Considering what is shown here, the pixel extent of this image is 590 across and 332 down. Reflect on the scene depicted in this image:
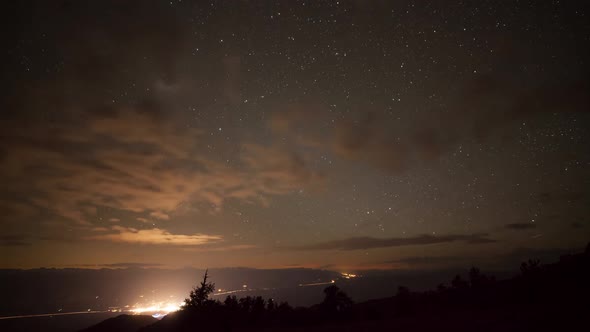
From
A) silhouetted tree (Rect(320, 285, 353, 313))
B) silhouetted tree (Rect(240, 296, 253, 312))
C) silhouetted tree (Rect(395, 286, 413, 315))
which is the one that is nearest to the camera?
silhouetted tree (Rect(395, 286, 413, 315))

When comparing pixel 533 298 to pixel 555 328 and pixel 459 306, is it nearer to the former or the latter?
pixel 459 306

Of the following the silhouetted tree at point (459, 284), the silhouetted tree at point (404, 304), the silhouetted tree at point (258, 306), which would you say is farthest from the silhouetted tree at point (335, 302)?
the silhouetted tree at point (459, 284)

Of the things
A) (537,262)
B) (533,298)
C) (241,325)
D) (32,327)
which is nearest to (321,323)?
(241,325)

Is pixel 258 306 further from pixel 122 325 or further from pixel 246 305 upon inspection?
pixel 122 325

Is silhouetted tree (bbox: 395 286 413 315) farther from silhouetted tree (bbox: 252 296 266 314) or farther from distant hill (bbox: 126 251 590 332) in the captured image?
silhouetted tree (bbox: 252 296 266 314)

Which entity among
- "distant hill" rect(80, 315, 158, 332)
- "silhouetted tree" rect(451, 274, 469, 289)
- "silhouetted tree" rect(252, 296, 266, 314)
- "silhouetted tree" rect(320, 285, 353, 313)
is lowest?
"distant hill" rect(80, 315, 158, 332)

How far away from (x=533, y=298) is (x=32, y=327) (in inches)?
10986

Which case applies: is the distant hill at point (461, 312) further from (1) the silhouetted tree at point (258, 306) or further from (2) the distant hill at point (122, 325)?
(2) the distant hill at point (122, 325)

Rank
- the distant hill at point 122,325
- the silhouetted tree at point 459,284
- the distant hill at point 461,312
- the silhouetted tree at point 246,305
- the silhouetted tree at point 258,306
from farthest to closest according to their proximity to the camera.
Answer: the distant hill at point 122,325
the silhouetted tree at point 459,284
the silhouetted tree at point 246,305
the silhouetted tree at point 258,306
the distant hill at point 461,312

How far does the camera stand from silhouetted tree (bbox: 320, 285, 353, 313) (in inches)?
1144

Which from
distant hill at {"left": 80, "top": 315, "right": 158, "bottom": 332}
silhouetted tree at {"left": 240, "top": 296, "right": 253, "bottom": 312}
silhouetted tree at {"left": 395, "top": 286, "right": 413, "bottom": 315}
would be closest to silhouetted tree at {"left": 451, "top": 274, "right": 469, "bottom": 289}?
silhouetted tree at {"left": 395, "top": 286, "right": 413, "bottom": 315}

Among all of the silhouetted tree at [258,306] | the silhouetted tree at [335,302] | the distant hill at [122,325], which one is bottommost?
the distant hill at [122,325]

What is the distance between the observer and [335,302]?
29359 mm

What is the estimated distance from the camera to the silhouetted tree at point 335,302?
95.3ft
